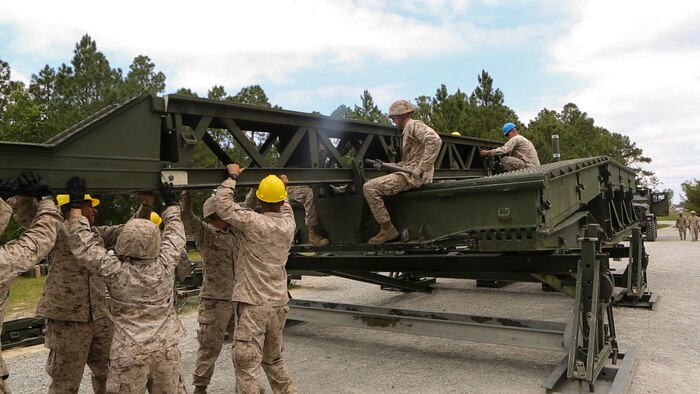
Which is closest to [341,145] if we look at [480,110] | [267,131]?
[267,131]

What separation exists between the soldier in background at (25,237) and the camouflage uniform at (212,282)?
159 centimetres

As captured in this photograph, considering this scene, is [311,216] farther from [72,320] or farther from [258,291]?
[72,320]

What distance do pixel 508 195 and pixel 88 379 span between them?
5.00 m

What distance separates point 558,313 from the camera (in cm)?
853

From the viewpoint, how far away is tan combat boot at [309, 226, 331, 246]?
610 centimetres

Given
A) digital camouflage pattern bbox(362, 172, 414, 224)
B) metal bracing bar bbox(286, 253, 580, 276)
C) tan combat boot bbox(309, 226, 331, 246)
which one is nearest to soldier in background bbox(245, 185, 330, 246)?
tan combat boot bbox(309, 226, 331, 246)

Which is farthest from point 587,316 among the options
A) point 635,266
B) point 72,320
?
point 72,320

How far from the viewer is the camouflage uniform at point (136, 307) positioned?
11.0 ft

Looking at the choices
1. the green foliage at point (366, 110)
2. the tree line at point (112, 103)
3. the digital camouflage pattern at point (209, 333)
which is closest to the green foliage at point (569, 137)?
the tree line at point (112, 103)

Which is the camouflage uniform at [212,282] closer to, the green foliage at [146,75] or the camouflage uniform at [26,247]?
the camouflage uniform at [26,247]

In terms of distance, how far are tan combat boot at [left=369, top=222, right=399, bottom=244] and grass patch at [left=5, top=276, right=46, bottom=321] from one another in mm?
6122

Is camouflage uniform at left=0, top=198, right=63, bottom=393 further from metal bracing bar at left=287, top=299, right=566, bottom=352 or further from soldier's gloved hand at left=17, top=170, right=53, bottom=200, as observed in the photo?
metal bracing bar at left=287, top=299, right=566, bottom=352

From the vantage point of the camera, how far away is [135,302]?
136 inches

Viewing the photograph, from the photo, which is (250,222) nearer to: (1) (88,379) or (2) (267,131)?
(2) (267,131)
